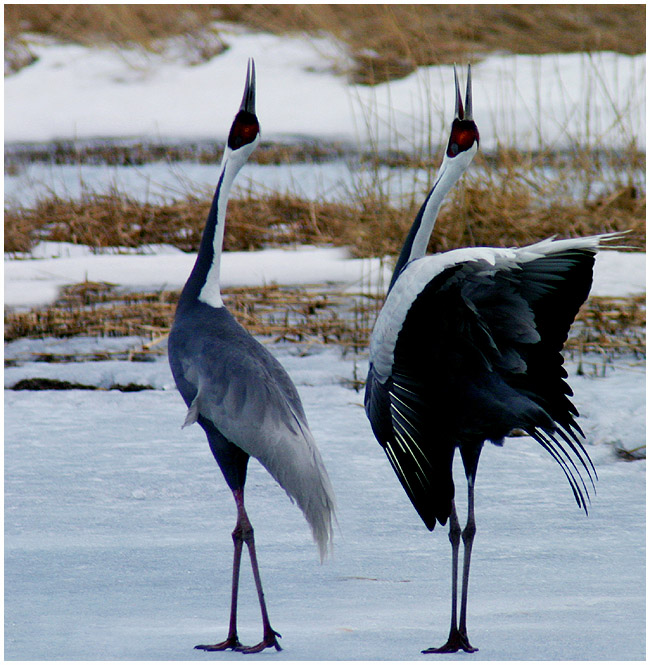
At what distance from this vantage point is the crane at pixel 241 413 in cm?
238

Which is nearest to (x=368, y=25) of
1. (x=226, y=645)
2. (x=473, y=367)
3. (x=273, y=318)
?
(x=273, y=318)

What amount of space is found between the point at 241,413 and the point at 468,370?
20.9 inches

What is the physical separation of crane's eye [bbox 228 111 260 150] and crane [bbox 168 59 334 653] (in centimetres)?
1

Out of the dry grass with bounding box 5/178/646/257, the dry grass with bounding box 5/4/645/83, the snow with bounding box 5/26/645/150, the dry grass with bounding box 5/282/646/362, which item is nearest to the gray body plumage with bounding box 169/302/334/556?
the dry grass with bounding box 5/282/646/362

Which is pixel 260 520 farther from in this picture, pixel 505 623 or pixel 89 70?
pixel 89 70

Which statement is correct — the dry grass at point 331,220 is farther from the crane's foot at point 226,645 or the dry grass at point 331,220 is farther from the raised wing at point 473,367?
the crane's foot at point 226,645

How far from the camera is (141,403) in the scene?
403cm

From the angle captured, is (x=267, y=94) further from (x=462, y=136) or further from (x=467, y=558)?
(x=467, y=558)

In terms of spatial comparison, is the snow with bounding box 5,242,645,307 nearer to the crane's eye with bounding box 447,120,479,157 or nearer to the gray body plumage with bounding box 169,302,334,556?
the crane's eye with bounding box 447,120,479,157

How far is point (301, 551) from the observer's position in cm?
273

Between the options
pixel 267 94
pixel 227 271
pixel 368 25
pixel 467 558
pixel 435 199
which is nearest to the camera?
pixel 467 558

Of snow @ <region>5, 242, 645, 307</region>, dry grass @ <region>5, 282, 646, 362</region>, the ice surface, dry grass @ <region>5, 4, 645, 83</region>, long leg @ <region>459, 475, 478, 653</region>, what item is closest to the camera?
the ice surface

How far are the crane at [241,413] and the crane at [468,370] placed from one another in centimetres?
19

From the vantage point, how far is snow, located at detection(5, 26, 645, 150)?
27.1ft
